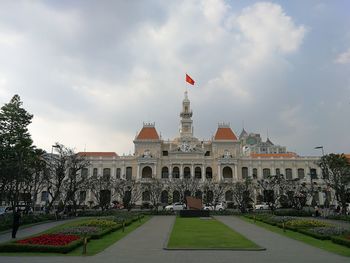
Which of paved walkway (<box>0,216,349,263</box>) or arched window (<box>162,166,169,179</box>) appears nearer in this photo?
paved walkway (<box>0,216,349,263</box>)

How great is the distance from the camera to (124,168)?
268ft

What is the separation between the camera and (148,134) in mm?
86688

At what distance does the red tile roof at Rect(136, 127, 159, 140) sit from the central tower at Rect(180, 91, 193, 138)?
6.86 m

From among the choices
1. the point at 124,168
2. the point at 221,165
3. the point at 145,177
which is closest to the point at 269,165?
the point at 221,165

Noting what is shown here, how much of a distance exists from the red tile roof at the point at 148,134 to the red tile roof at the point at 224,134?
15.5 meters

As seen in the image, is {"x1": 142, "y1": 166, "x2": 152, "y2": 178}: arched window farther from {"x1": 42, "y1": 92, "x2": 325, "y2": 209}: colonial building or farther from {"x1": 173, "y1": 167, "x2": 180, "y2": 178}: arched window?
{"x1": 173, "y1": 167, "x2": 180, "y2": 178}: arched window

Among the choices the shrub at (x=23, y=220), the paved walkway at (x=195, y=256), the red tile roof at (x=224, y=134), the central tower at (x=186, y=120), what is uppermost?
the central tower at (x=186, y=120)

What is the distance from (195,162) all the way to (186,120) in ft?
46.2

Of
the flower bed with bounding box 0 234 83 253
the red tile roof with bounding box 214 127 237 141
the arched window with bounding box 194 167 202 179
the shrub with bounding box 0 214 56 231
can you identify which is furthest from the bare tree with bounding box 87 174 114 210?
the red tile roof with bounding box 214 127 237 141

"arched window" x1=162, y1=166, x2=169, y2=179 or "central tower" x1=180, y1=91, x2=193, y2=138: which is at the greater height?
"central tower" x1=180, y1=91, x2=193, y2=138

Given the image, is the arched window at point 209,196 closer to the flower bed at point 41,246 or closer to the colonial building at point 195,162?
the colonial building at point 195,162

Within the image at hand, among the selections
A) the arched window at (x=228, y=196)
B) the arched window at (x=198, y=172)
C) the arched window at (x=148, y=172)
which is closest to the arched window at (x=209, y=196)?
the arched window at (x=228, y=196)

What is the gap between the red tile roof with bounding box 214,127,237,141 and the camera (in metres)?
85.2

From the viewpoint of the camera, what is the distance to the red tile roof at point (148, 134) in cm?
8516
